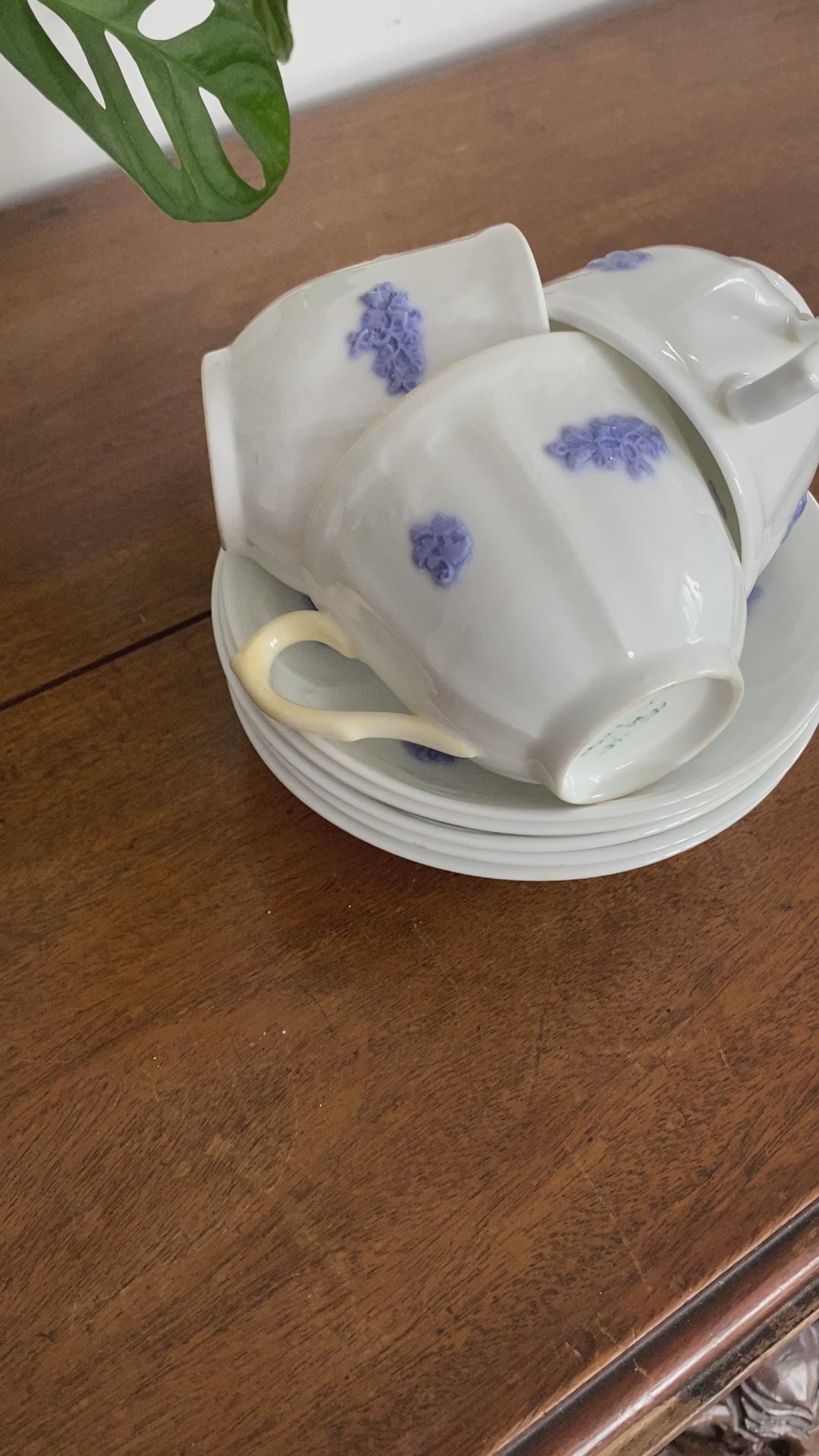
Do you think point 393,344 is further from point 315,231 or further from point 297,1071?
point 315,231

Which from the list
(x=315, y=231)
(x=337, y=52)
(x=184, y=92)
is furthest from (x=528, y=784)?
(x=337, y=52)

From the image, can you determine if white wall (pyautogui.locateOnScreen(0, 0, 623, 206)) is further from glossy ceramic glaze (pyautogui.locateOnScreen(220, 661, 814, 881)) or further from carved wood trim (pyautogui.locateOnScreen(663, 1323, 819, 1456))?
carved wood trim (pyautogui.locateOnScreen(663, 1323, 819, 1456))

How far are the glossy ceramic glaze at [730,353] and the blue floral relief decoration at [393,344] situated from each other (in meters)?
0.05

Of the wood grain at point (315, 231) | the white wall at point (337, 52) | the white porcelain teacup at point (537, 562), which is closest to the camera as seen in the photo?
the white porcelain teacup at point (537, 562)

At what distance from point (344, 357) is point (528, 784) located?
175 mm

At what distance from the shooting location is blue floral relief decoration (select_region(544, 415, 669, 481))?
1.22 feet

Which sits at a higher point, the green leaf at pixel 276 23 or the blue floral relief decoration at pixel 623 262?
the green leaf at pixel 276 23

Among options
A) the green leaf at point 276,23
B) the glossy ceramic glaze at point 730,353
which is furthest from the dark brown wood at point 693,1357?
the green leaf at point 276,23

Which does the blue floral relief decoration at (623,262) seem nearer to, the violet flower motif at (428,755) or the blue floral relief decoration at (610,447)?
the blue floral relief decoration at (610,447)

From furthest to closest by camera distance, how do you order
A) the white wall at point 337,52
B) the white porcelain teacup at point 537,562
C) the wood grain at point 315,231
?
1. the white wall at point 337,52
2. the wood grain at point 315,231
3. the white porcelain teacup at point 537,562

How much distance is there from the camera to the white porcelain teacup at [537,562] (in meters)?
0.37

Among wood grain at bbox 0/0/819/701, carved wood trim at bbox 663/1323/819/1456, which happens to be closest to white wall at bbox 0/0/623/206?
wood grain at bbox 0/0/819/701

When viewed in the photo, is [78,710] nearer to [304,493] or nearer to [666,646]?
[304,493]

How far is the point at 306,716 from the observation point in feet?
1.34
